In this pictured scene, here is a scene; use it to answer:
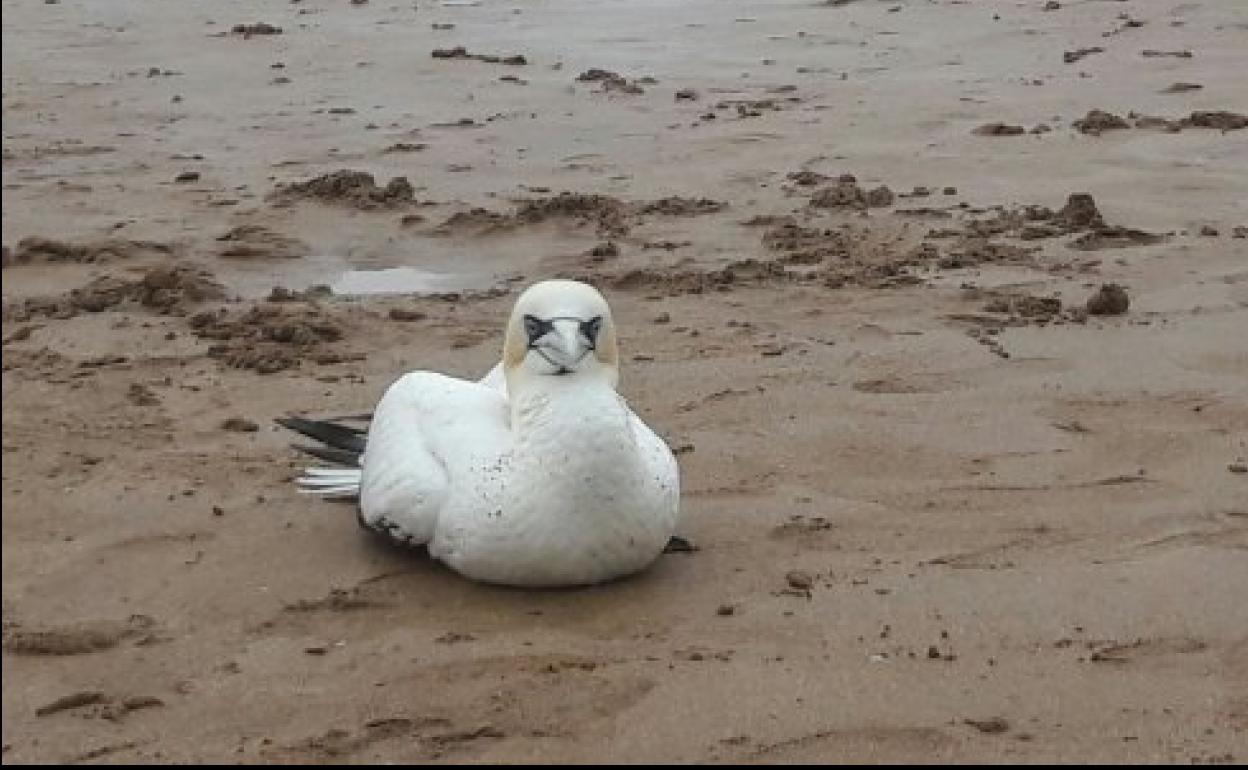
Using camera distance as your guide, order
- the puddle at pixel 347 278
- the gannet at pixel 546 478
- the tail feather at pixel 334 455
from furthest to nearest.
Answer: the puddle at pixel 347 278, the tail feather at pixel 334 455, the gannet at pixel 546 478

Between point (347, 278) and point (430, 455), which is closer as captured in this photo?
point (430, 455)

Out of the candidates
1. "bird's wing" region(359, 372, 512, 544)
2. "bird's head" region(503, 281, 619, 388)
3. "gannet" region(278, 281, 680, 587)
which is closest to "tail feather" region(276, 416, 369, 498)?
"bird's wing" region(359, 372, 512, 544)

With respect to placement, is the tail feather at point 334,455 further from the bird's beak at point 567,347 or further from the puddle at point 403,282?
the puddle at point 403,282

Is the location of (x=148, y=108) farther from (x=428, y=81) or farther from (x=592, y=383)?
(x=592, y=383)

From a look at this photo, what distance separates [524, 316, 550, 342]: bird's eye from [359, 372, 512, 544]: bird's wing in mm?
256

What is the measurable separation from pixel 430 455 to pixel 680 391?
174cm

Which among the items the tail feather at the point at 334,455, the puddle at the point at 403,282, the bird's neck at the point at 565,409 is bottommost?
the puddle at the point at 403,282

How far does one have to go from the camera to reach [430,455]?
5047mm

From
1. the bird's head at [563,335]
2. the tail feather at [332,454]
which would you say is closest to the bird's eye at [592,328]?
the bird's head at [563,335]

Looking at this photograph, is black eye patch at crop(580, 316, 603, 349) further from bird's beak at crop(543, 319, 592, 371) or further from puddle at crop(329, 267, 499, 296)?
puddle at crop(329, 267, 499, 296)

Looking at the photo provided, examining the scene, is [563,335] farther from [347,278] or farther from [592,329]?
[347,278]

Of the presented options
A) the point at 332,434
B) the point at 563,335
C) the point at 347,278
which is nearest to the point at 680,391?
the point at 332,434

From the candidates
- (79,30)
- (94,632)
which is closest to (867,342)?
(94,632)

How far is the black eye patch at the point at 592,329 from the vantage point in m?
4.85
